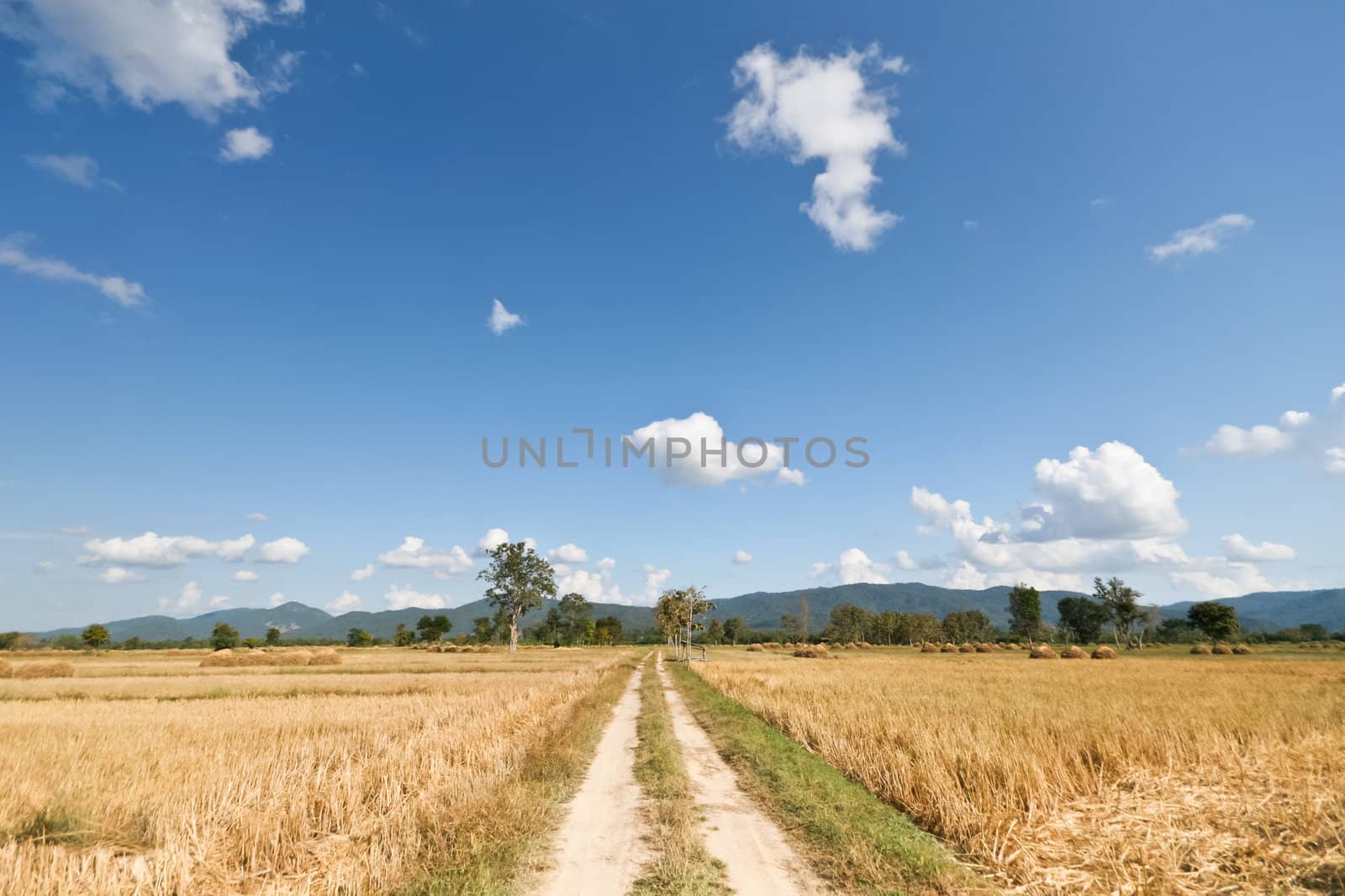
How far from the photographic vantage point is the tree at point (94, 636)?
120731 mm

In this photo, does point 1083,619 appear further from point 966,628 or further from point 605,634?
point 605,634

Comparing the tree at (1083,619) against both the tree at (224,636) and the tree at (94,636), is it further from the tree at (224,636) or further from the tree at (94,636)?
the tree at (94,636)

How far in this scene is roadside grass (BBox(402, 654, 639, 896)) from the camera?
278 inches

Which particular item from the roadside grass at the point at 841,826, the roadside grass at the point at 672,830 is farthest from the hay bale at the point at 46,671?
the roadside grass at the point at 841,826

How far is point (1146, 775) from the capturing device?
10.1 meters

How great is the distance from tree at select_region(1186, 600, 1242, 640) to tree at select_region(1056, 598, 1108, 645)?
25.7 metres

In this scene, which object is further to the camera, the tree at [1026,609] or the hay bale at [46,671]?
the tree at [1026,609]

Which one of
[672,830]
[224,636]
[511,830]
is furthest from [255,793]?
[224,636]

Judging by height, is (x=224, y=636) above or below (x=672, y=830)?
below

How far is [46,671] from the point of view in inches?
1650

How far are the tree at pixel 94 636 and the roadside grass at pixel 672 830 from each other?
527 ft

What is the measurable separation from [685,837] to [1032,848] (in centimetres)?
477

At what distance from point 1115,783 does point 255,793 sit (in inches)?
548

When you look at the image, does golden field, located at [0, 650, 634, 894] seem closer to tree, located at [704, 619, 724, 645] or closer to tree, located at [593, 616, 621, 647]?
tree, located at [593, 616, 621, 647]
